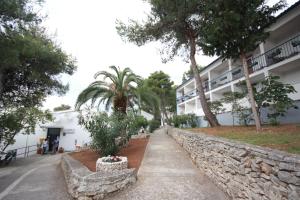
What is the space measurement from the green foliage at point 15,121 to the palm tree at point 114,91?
4.52 m

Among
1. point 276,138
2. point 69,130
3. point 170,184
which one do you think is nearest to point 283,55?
point 276,138

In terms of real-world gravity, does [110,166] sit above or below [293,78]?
below

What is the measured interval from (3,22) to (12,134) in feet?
34.7

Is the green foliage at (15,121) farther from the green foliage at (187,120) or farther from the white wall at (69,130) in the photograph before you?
the green foliage at (187,120)

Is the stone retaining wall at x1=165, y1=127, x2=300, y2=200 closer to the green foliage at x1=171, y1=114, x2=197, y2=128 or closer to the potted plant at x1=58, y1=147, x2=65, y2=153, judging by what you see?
the green foliage at x1=171, y1=114, x2=197, y2=128

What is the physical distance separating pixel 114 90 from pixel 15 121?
7.66m

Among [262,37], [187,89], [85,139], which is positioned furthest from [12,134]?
[187,89]

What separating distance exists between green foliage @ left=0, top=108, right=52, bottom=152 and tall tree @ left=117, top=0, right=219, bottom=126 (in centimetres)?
944

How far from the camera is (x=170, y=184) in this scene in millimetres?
5703

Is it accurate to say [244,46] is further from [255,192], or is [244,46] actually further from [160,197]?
[160,197]

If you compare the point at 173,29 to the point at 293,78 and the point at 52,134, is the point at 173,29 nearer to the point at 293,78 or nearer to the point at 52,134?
the point at 293,78

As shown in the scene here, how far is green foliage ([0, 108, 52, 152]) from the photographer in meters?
12.8

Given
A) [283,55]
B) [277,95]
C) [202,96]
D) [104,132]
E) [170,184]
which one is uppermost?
[283,55]

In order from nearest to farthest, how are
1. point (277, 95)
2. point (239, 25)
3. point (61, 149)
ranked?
point (239, 25) → point (277, 95) → point (61, 149)
